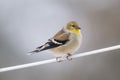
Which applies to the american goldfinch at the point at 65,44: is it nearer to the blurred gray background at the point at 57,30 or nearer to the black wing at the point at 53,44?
the black wing at the point at 53,44

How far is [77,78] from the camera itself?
2.30 metres

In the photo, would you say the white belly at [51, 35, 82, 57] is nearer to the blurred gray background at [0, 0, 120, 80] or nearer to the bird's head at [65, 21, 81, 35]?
the bird's head at [65, 21, 81, 35]

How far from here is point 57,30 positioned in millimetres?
2420

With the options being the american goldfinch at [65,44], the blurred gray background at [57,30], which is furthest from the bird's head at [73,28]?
the blurred gray background at [57,30]

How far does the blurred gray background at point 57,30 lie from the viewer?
232 cm

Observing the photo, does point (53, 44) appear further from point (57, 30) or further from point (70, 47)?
point (57, 30)

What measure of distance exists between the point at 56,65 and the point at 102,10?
0.34 m

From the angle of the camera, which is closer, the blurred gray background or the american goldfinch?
the american goldfinch

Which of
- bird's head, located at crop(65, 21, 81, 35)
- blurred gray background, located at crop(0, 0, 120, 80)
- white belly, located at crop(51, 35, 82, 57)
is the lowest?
white belly, located at crop(51, 35, 82, 57)

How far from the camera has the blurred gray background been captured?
232 cm

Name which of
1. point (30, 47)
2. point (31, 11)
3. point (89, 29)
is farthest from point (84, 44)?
point (31, 11)

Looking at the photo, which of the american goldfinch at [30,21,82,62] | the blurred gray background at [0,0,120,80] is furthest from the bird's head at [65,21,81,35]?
the blurred gray background at [0,0,120,80]

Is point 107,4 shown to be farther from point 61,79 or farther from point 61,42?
point 61,42

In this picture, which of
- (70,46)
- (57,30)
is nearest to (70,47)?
(70,46)
